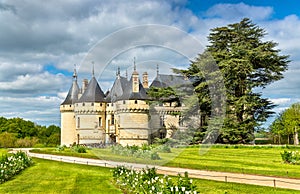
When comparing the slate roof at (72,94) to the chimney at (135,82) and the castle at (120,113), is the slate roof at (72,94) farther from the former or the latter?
the chimney at (135,82)

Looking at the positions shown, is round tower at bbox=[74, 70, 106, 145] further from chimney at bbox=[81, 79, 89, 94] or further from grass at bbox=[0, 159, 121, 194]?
grass at bbox=[0, 159, 121, 194]

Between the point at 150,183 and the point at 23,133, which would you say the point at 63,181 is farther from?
the point at 23,133

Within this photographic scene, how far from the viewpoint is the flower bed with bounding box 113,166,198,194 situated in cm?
770

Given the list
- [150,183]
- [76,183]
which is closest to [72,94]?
[76,183]

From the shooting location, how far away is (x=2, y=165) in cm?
1523

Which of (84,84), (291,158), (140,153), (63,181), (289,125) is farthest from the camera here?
(289,125)

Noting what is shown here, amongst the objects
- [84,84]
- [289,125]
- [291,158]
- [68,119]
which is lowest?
[291,158]

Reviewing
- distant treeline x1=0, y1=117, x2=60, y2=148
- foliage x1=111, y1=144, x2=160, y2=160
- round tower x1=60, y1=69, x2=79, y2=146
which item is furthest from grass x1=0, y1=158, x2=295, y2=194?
distant treeline x1=0, y1=117, x2=60, y2=148

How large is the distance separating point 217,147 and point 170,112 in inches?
190

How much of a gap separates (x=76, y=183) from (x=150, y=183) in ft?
17.3

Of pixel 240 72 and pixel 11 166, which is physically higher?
pixel 240 72

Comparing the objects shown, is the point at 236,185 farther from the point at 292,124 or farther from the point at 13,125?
the point at 13,125

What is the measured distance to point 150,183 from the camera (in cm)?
920

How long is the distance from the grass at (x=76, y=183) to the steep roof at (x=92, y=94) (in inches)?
731
